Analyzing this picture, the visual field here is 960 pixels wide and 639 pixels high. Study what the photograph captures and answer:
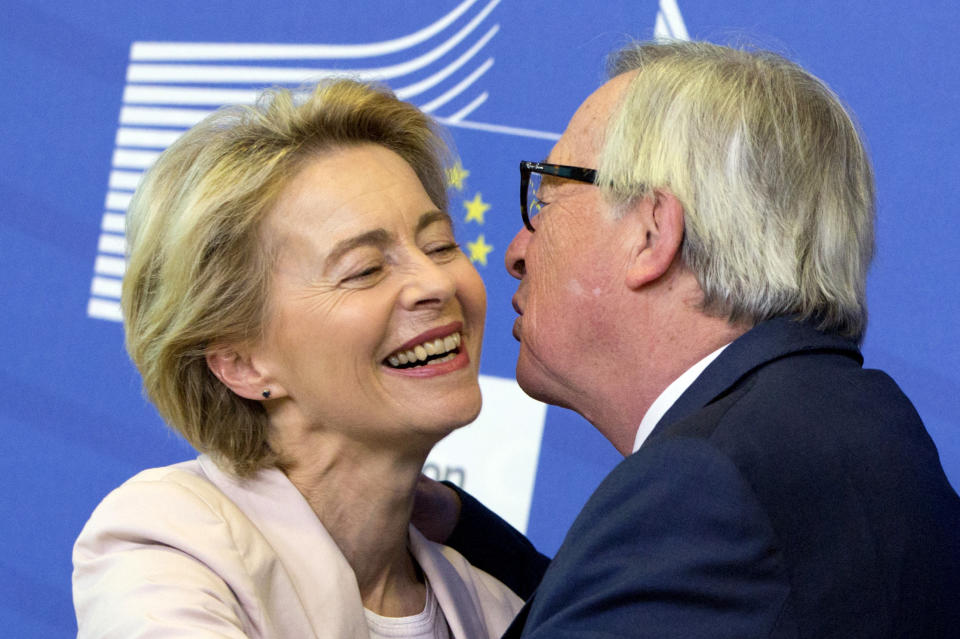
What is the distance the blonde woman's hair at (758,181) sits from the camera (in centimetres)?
151

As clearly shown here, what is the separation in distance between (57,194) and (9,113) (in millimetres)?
276

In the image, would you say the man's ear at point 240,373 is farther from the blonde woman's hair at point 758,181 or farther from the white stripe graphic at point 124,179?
the white stripe graphic at point 124,179

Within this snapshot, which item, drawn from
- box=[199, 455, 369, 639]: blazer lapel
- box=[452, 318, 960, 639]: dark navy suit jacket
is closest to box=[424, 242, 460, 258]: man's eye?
box=[199, 455, 369, 639]: blazer lapel

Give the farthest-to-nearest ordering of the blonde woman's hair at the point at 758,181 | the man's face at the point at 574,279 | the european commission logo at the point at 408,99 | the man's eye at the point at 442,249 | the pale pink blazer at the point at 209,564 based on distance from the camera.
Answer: the european commission logo at the point at 408,99 < the man's eye at the point at 442,249 < the man's face at the point at 574,279 < the blonde woman's hair at the point at 758,181 < the pale pink blazer at the point at 209,564

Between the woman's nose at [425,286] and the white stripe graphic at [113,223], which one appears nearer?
the woman's nose at [425,286]

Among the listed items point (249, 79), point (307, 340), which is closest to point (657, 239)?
point (307, 340)

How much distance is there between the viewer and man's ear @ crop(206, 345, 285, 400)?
1.70 metres

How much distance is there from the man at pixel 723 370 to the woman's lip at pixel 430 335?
0.13 m

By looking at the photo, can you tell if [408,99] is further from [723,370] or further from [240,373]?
[723,370]

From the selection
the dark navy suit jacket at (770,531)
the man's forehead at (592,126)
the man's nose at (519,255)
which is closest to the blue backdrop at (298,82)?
the man's nose at (519,255)

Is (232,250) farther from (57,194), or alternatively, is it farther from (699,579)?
(57,194)

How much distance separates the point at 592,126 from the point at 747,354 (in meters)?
0.47

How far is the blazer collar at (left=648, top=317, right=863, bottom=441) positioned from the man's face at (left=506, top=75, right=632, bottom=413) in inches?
8.4

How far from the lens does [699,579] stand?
3.68 feet
